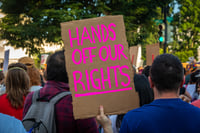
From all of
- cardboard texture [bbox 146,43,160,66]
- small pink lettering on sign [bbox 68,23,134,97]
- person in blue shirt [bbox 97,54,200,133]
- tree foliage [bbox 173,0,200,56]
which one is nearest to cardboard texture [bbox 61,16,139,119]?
small pink lettering on sign [bbox 68,23,134,97]

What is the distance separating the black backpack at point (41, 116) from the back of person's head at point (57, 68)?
152 millimetres

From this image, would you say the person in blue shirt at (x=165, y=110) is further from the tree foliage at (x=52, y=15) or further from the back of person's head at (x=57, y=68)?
the tree foliage at (x=52, y=15)

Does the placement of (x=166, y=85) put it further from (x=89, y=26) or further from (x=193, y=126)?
(x=89, y=26)

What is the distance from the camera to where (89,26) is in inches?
90.4

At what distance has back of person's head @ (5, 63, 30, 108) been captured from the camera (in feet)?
10.8

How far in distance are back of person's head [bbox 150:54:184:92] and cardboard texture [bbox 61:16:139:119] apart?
11.3 inches

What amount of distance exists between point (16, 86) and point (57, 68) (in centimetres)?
114

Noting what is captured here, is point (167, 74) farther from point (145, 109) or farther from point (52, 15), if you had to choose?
point (52, 15)

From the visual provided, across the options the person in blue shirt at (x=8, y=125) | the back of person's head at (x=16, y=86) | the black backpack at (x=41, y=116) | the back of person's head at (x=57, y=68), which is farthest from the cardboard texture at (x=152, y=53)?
the person in blue shirt at (x=8, y=125)

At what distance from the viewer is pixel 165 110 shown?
190cm

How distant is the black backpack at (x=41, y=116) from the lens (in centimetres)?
219

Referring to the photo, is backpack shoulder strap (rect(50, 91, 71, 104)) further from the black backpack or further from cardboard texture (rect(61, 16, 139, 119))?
cardboard texture (rect(61, 16, 139, 119))

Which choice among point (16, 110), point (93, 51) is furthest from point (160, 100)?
point (16, 110)

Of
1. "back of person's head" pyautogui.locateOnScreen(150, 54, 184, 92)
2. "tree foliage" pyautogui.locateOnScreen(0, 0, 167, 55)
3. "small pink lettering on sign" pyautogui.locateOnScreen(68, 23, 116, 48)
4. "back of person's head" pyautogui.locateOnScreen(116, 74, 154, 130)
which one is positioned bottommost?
"back of person's head" pyautogui.locateOnScreen(116, 74, 154, 130)
